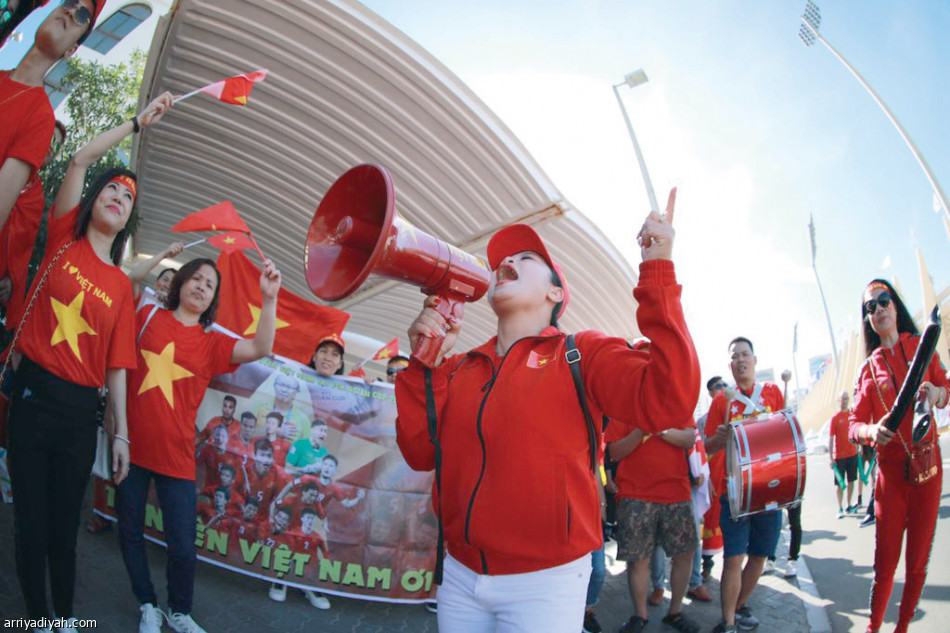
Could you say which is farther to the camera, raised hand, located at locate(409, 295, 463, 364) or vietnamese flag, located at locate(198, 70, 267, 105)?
vietnamese flag, located at locate(198, 70, 267, 105)

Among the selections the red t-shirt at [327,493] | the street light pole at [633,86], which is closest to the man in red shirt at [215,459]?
the red t-shirt at [327,493]

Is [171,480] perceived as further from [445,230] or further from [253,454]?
[445,230]

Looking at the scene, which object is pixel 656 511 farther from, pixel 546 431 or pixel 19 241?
pixel 19 241

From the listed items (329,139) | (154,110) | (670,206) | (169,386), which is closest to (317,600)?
(169,386)

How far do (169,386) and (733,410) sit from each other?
13.2ft

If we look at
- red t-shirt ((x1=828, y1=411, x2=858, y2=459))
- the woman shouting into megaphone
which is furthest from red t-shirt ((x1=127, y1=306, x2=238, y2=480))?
red t-shirt ((x1=828, y1=411, x2=858, y2=459))

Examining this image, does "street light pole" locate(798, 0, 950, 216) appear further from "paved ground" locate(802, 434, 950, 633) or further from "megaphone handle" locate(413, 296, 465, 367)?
"megaphone handle" locate(413, 296, 465, 367)

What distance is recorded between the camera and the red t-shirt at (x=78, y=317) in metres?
2.56

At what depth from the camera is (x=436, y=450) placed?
78.5 inches

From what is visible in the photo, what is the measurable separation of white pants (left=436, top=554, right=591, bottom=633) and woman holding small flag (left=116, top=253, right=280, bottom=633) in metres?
1.89

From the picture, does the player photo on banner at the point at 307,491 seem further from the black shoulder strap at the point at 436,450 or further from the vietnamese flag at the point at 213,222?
the black shoulder strap at the point at 436,450

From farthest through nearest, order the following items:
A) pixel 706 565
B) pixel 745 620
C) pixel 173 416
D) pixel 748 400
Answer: pixel 706 565 < pixel 748 400 < pixel 745 620 < pixel 173 416

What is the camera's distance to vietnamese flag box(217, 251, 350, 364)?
5.95m

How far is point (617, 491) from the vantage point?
167 inches
